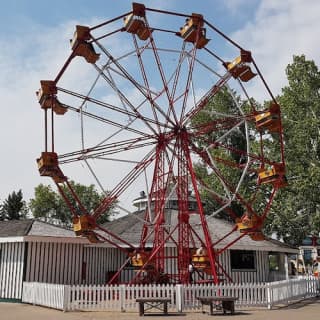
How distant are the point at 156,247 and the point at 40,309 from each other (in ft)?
16.0

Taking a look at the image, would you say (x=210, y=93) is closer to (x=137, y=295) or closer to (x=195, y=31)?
(x=195, y=31)

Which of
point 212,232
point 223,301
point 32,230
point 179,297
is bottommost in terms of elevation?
point 223,301

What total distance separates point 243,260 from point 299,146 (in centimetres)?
1218

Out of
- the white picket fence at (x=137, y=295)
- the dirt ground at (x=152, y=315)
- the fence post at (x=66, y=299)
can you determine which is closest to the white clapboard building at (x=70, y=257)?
the white picket fence at (x=137, y=295)

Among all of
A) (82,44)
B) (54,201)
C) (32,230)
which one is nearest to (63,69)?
(82,44)

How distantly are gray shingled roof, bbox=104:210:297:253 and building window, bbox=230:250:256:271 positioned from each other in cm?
73

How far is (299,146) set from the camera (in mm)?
31781

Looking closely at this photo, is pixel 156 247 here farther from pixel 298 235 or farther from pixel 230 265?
pixel 298 235

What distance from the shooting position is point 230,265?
22.4 m

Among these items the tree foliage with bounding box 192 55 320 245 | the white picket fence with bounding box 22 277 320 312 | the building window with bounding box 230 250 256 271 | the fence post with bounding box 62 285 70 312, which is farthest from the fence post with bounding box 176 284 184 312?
the tree foliage with bounding box 192 55 320 245

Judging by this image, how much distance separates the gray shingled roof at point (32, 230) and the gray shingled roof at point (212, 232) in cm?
323

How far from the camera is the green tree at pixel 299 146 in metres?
31.3

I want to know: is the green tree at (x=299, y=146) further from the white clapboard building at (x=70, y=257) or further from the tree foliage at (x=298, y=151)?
the white clapboard building at (x=70, y=257)

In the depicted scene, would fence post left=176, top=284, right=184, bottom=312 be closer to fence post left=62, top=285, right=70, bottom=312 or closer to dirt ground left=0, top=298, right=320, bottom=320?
dirt ground left=0, top=298, right=320, bottom=320
